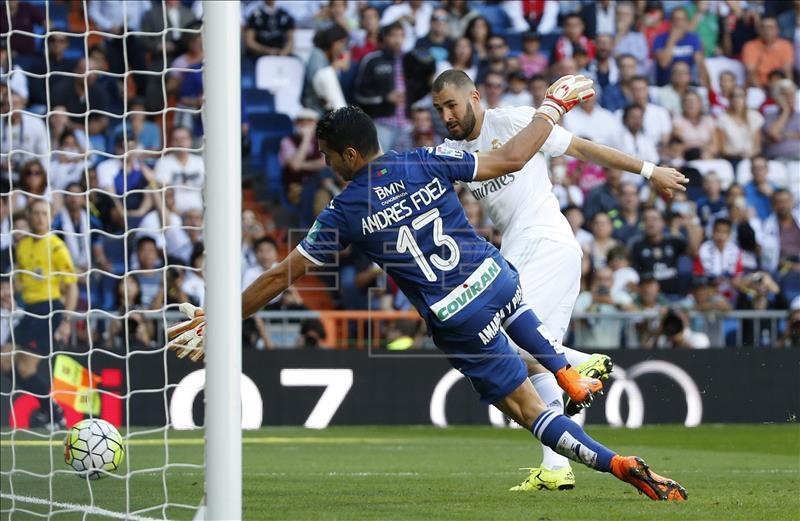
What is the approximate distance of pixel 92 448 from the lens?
305 inches

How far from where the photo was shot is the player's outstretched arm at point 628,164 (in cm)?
728

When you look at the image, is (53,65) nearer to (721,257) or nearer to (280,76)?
(280,76)

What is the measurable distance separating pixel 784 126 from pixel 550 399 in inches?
386

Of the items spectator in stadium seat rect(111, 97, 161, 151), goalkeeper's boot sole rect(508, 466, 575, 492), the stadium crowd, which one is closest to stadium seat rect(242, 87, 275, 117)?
the stadium crowd

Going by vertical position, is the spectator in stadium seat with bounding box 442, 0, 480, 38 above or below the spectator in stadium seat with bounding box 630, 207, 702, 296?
above

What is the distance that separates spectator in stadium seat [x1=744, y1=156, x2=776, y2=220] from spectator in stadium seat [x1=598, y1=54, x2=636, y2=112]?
1.77 meters

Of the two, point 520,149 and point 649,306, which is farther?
point 649,306

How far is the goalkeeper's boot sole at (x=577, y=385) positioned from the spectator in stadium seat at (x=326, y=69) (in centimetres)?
912

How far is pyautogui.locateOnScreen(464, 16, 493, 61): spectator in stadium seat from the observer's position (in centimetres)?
1633

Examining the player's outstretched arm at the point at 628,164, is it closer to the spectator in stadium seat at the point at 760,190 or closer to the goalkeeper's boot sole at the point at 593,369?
the goalkeeper's boot sole at the point at 593,369

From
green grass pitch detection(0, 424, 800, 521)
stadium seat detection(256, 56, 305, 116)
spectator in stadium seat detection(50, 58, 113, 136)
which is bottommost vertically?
green grass pitch detection(0, 424, 800, 521)

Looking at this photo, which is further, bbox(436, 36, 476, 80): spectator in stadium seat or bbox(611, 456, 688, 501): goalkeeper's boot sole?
bbox(436, 36, 476, 80): spectator in stadium seat

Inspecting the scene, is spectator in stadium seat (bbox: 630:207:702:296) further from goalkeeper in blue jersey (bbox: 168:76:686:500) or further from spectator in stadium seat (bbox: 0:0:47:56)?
spectator in stadium seat (bbox: 0:0:47:56)

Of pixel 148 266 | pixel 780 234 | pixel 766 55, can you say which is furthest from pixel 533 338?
pixel 766 55
